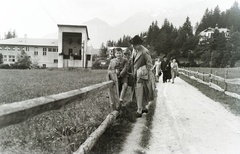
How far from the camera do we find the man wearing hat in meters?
7.63

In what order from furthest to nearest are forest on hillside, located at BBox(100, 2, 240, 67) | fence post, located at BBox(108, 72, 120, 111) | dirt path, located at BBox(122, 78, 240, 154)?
forest on hillside, located at BBox(100, 2, 240, 67), fence post, located at BBox(108, 72, 120, 111), dirt path, located at BBox(122, 78, 240, 154)

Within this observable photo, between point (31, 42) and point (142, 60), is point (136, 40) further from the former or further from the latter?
point (31, 42)

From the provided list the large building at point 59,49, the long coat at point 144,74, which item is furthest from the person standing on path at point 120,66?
the large building at point 59,49

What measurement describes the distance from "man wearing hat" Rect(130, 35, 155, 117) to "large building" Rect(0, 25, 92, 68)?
4899cm

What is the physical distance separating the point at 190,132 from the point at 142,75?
202 centimetres

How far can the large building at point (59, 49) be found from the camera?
57344mm

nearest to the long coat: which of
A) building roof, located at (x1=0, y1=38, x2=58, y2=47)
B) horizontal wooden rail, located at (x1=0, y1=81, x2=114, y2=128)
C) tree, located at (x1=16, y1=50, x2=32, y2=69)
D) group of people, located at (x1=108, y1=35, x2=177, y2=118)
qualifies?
group of people, located at (x1=108, y1=35, x2=177, y2=118)

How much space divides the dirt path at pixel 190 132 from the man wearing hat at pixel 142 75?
50 centimetres

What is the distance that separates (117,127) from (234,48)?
77.2 metres

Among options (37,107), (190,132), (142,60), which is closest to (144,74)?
(142,60)

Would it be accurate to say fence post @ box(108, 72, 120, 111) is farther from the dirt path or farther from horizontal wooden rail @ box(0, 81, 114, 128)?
horizontal wooden rail @ box(0, 81, 114, 128)

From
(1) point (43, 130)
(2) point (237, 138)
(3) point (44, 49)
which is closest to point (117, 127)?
(1) point (43, 130)

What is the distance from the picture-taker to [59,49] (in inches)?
2237

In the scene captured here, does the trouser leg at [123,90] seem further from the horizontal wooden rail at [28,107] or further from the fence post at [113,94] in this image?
the horizontal wooden rail at [28,107]
